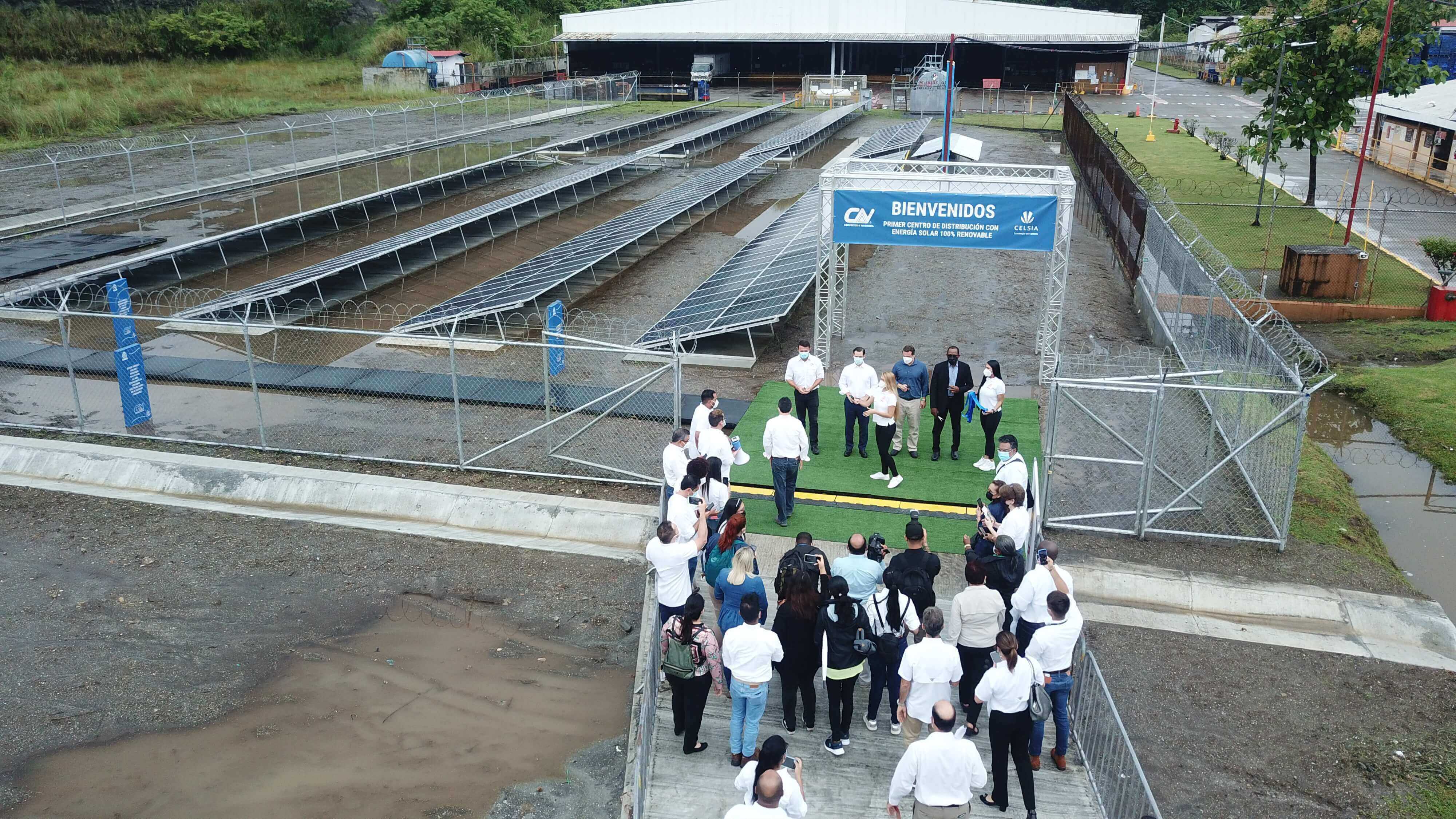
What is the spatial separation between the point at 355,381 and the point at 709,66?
58069mm

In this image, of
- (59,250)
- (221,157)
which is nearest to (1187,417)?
(59,250)

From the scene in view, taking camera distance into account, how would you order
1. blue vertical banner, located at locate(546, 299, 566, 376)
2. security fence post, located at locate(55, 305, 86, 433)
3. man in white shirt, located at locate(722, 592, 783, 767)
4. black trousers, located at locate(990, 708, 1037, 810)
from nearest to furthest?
black trousers, located at locate(990, 708, 1037, 810), man in white shirt, located at locate(722, 592, 783, 767), security fence post, located at locate(55, 305, 86, 433), blue vertical banner, located at locate(546, 299, 566, 376)

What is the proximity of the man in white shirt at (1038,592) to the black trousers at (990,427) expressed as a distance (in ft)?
16.1

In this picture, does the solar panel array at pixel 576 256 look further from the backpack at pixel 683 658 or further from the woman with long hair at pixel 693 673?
the backpack at pixel 683 658

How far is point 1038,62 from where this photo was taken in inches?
2778

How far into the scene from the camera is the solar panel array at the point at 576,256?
1986 centimetres

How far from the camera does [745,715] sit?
812 centimetres

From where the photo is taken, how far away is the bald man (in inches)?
229

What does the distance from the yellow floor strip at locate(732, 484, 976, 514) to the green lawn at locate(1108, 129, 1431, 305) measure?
1518 centimetres

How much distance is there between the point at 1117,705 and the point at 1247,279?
18278 mm

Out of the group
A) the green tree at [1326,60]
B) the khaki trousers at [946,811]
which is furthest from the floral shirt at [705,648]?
Result: the green tree at [1326,60]

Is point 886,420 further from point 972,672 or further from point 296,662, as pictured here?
point 296,662

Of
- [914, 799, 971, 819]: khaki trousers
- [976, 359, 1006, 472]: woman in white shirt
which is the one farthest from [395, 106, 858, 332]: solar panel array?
[914, 799, 971, 819]: khaki trousers

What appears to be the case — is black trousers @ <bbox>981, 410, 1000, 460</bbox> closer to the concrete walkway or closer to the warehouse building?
the concrete walkway
